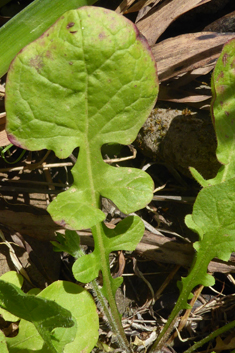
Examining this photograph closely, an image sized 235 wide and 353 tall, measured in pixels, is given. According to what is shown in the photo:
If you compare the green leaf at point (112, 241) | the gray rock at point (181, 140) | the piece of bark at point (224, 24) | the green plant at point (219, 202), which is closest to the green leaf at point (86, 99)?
the green leaf at point (112, 241)

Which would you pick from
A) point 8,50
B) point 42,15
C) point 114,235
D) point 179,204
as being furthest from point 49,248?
point 42,15

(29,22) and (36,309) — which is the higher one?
(29,22)

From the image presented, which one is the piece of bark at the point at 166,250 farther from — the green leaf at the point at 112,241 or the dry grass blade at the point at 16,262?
the dry grass blade at the point at 16,262

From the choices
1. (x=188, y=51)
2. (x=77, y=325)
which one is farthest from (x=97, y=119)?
(x=77, y=325)

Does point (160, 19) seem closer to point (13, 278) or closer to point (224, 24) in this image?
point (224, 24)

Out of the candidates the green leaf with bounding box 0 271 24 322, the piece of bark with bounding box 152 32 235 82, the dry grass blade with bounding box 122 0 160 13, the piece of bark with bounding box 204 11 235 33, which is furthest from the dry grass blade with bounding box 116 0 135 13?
the green leaf with bounding box 0 271 24 322

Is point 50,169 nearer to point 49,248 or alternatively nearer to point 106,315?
point 49,248
